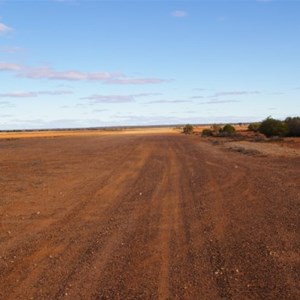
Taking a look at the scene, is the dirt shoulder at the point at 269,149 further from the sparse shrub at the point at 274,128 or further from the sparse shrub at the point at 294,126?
the sparse shrub at the point at 274,128

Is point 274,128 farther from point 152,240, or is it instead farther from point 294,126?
point 152,240

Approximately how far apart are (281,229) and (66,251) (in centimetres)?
417

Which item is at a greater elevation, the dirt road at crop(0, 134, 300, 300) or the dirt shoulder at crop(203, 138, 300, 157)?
the dirt road at crop(0, 134, 300, 300)

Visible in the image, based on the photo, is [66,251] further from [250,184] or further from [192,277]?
[250,184]

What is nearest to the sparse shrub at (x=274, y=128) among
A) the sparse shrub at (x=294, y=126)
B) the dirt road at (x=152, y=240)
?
the sparse shrub at (x=294, y=126)

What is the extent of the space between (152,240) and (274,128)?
191 feet

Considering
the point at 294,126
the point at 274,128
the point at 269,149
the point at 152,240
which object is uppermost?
the point at 294,126

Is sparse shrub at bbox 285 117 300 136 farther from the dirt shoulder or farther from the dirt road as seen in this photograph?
the dirt road

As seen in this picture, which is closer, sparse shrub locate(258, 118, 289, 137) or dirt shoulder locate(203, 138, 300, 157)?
dirt shoulder locate(203, 138, 300, 157)

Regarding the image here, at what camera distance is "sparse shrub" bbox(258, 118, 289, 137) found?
6397 centimetres

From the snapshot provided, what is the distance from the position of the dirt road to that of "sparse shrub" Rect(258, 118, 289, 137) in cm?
4856

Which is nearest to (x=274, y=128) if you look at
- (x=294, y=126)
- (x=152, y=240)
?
(x=294, y=126)

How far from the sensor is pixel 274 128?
64.5 metres

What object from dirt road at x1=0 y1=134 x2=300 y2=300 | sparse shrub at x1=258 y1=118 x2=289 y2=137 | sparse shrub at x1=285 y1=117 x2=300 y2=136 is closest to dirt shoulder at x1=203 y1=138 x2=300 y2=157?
dirt road at x1=0 y1=134 x2=300 y2=300
